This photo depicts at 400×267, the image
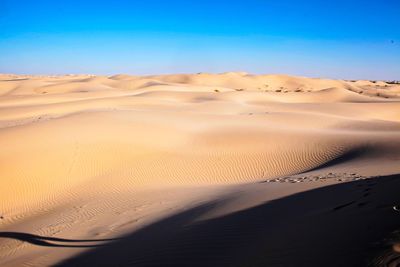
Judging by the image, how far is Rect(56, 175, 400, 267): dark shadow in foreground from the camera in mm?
3438

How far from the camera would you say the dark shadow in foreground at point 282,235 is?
344 cm

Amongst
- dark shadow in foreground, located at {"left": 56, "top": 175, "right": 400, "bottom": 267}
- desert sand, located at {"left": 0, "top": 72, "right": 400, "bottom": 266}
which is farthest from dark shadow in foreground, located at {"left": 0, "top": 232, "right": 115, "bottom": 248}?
dark shadow in foreground, located at {"left": 56, "top": 175, "right": 400, "bottom": 267}

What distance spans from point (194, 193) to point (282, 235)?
471 centimetres

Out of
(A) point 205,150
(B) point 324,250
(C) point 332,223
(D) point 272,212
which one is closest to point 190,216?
(D) point 272,212

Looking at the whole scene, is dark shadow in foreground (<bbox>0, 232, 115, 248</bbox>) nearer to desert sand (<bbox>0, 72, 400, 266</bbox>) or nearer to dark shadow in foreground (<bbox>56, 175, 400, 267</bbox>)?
desert sand (<bbox>0, 72, 400, 266</bbox>)

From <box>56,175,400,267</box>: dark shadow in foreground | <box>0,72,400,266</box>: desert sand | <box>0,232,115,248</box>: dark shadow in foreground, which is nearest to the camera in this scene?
<box>56,175,400,267</box>: dark shadow in foreground

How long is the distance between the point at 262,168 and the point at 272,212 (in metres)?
5.96

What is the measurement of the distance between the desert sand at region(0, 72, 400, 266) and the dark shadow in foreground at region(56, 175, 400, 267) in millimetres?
21

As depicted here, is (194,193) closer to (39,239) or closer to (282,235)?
(39,239)

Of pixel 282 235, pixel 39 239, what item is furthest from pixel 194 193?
pixel 282 235

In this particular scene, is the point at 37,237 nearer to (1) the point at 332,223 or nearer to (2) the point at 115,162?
(2) the point at 115,162

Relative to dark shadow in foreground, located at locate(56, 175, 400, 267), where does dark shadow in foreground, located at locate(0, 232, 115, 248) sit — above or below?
below

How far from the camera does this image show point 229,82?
7138 cm

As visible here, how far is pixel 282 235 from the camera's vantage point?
165 inches
